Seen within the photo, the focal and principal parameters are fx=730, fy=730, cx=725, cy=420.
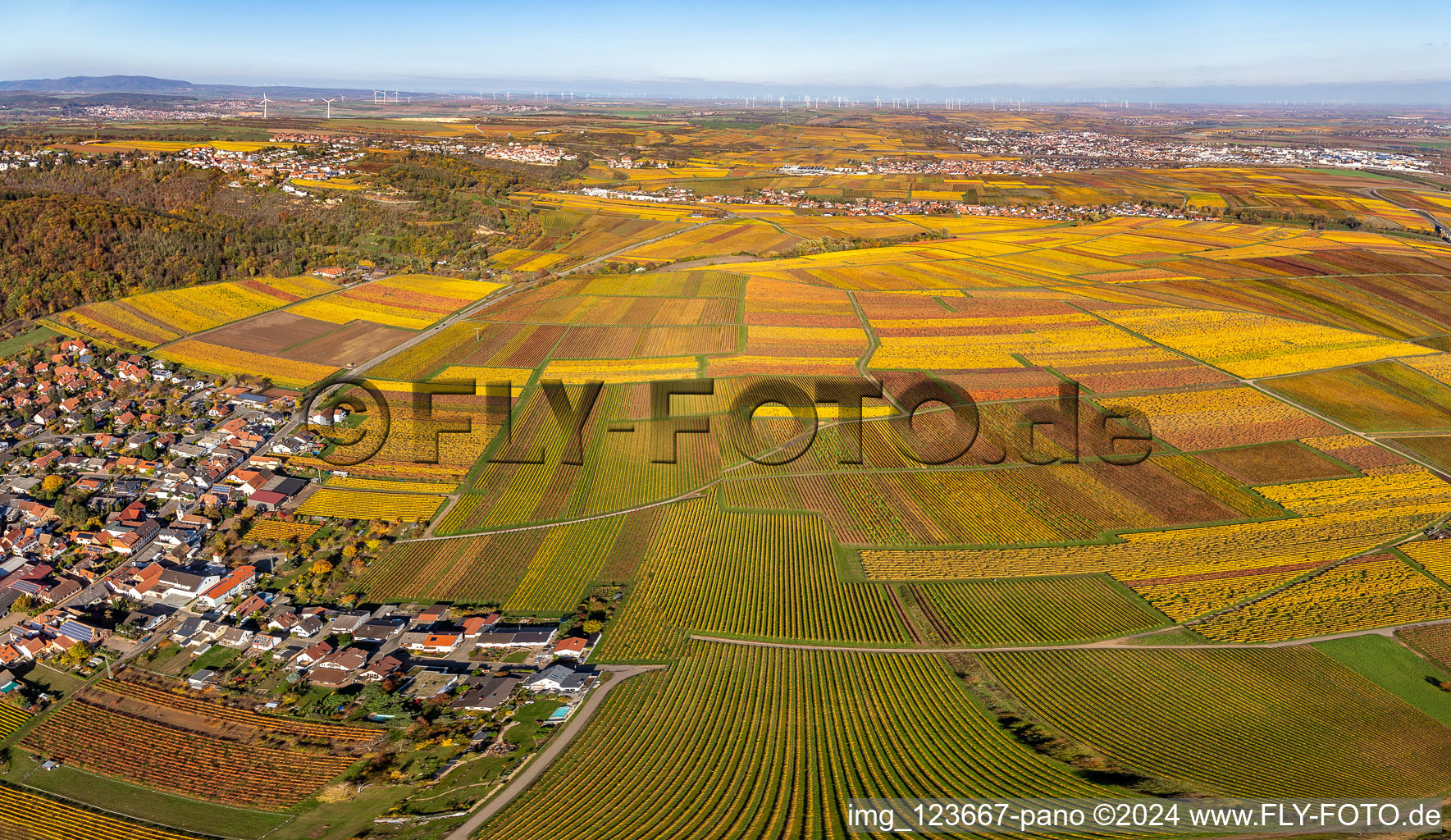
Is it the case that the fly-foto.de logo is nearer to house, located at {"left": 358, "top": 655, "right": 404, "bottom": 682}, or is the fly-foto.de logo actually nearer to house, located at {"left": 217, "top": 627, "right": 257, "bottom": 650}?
house, located at {"left": 217, "top": 627, "right": 257, "bottom": 650}

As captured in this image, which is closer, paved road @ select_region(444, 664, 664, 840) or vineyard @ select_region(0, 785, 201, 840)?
vineyard @ select_region(0, 785, 201, 840)

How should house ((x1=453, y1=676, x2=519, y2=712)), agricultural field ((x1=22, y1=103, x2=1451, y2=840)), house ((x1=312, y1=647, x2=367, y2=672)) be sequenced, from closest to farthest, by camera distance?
1. agricultural field ((x1=22, y1=103, x2=1451, y2=840))
2. house ((x1=453, y1=676, x2=519, y2=712))
3. house ((x1=312, y1=647, x2=367, y2=672))

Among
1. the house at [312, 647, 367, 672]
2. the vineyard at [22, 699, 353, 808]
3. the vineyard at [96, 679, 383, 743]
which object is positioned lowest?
the vineyard at [22, 699, 353, 808]

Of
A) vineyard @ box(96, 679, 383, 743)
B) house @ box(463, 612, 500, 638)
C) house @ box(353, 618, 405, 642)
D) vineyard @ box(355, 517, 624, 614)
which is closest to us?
vineyard @ box(96, 679, 383, 743)

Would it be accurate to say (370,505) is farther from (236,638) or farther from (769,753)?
(769,753)

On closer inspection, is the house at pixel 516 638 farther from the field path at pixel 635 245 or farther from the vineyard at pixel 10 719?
the field path at pixel 635 245

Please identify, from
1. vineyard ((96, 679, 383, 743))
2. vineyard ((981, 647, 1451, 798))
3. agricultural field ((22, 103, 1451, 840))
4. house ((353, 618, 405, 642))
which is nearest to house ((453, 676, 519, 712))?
agricultural field ((22, 103, 1451, 840))

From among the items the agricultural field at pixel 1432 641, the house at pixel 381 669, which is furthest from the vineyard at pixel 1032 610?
the house at pixel 381 669

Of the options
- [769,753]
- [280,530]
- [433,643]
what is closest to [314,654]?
[433,643]
